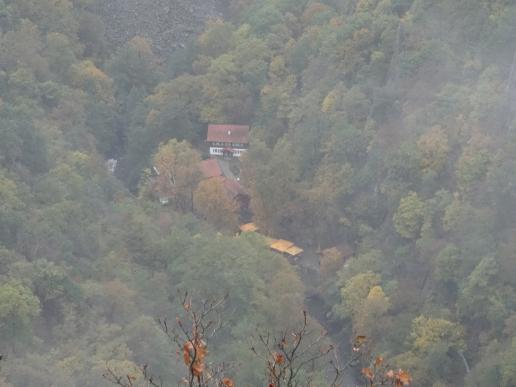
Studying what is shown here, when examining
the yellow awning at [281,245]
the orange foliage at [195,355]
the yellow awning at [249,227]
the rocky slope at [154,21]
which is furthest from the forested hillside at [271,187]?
the orange foliage at [195,355]

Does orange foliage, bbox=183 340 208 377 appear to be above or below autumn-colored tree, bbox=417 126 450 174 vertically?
above

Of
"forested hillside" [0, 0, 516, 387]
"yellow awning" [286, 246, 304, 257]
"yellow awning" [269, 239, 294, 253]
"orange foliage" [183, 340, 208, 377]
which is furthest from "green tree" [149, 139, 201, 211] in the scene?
"orange foliage" [183, 340, 208, 377]

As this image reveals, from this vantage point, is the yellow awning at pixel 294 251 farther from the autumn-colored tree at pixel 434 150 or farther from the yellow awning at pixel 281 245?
the autumn-colored tree at pixel 434 150

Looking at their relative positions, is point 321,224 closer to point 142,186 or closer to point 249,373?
point 142,186

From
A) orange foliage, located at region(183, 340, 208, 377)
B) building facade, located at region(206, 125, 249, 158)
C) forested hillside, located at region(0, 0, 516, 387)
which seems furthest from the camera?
building facade, located at region(206, 125, 249, 158)

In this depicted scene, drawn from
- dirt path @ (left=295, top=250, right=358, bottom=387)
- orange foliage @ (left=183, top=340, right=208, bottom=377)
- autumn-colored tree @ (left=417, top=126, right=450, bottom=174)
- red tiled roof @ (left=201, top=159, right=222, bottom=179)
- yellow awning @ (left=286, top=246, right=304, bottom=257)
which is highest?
orange foliage @ (left=183, top=340, right=208, bottom=377)

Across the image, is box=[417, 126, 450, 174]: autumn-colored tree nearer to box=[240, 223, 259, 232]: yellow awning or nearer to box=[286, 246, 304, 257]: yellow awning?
box=[286, 246, 304, 257]: yellow awning

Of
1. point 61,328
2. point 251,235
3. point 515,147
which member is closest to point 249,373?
point 61,328
